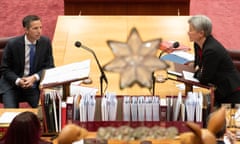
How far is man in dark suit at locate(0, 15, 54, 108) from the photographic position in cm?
571

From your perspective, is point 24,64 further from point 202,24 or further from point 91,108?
point 202,24

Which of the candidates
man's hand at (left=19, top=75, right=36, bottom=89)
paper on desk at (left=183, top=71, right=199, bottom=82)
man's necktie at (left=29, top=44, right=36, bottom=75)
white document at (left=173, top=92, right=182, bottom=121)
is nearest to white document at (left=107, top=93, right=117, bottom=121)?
white document at (left=173, top=92, right=182, bottom=121)

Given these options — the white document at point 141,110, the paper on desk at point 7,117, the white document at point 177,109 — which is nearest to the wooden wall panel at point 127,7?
the paper on desk at point 7,117

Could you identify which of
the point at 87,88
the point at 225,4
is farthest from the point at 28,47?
the point at 225,4

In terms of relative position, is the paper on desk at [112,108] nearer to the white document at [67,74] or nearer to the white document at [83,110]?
the white document at [83,110]

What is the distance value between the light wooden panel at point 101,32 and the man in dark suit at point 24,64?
0.20 metres

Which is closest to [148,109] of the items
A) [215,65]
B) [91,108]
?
[91,108]

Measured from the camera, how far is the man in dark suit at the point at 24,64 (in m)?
5.71

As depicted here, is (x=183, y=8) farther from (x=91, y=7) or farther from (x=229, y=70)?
(x=229, y=70)

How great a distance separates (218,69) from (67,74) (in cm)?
139

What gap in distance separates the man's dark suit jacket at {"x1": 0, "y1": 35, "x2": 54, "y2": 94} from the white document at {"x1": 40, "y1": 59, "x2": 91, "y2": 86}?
3.21 ft

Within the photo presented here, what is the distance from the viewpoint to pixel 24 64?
19.0 feet

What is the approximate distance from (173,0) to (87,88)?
293 centimetres

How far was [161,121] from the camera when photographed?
437 cm
